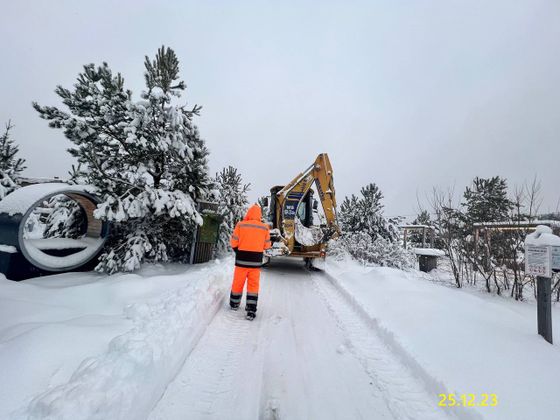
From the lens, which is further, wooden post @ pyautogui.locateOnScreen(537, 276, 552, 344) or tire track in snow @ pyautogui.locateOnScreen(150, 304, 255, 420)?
wooden post @ pyautogui.locateOnScreen(537, 276, 552, 344)

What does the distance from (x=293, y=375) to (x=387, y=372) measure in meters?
1.07

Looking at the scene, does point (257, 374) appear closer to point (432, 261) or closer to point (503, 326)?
point (503, 326)

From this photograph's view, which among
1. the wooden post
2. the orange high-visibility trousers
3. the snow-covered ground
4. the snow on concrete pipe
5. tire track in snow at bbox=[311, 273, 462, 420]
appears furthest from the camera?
the snow on concrete pipe

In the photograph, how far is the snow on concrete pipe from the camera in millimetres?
5391

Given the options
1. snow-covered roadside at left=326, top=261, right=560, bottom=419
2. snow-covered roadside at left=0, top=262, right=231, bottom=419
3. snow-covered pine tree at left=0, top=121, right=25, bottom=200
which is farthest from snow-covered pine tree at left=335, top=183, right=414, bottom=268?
snow-covered pine tree at left=0, top=121, right=25, bottom=200

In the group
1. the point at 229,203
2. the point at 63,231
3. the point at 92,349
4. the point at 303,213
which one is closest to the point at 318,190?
the point at 303,213

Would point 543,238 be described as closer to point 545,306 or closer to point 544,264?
point 544,264

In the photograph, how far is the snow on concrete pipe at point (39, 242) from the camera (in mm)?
5391

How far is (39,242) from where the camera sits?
20.9 feet

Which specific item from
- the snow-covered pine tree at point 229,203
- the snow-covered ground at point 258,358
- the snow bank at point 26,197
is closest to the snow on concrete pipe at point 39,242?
the snow bank at point 26,197

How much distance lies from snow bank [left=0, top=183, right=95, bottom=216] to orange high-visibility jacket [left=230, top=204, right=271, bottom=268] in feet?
15.9

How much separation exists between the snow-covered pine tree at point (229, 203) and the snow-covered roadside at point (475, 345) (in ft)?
21.9

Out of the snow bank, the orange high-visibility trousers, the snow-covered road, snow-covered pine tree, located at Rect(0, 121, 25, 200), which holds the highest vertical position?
snow-covered pine tree, located at Rect(0, 121, 25, 200)

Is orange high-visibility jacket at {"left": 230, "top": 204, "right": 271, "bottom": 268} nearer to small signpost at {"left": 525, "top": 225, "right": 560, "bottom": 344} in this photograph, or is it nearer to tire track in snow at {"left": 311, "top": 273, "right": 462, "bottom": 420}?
tire track in snow at {"left": 311, "top": 273, "right": 462, "bottom": 420}
